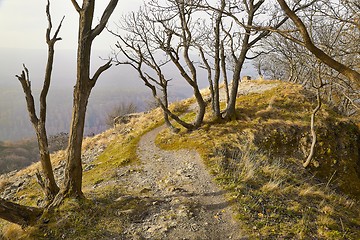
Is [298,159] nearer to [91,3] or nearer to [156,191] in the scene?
[156,191]

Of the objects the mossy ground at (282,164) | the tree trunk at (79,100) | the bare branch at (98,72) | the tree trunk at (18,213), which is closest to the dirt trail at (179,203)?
the mossy ground at (282,164)

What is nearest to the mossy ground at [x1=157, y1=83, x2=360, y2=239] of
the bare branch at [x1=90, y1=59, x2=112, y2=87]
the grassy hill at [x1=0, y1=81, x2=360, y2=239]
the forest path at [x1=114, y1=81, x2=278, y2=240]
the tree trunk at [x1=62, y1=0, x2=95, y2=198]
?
the grassy hill at [x1=0, y1=81, x2=360, y2=239]

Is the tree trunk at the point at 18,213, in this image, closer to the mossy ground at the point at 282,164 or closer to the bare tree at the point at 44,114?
the bare tree at the point at 44,114

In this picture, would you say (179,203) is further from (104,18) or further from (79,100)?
(104,18)

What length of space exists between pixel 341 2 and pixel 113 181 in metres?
7.23

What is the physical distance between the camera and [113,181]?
7.24m

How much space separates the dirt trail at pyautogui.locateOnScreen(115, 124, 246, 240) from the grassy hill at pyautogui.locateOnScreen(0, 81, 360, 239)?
239 mm

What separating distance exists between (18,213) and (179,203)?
2.93 metres

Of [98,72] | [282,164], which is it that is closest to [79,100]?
[98,72]

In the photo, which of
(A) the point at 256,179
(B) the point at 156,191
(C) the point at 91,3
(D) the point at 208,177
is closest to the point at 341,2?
(A) the point at 256,179

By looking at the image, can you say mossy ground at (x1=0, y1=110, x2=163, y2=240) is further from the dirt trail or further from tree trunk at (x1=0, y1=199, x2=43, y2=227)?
the dirt trail

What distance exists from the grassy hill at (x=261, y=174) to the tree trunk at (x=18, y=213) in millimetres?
172

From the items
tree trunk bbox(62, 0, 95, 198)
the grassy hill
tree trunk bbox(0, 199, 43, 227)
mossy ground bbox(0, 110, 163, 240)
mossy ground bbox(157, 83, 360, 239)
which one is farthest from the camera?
mossy ground bbox(157, 83, 360, 239)

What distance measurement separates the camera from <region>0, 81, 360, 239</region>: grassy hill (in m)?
4.98
